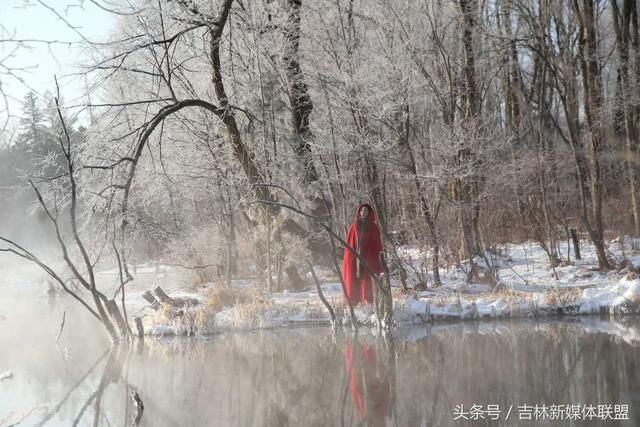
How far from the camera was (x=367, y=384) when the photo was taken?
685cm

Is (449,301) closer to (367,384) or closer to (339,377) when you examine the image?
(339,377)

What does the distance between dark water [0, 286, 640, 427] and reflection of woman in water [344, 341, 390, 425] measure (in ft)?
0.04

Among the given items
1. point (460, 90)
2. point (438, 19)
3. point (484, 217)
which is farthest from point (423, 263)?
point (438, 19)

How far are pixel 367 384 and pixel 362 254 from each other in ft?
12.3

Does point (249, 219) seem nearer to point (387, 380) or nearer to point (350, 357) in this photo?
point (350, 357)

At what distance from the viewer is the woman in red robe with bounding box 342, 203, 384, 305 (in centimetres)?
1032

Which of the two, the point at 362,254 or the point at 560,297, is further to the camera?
the point at 560,297

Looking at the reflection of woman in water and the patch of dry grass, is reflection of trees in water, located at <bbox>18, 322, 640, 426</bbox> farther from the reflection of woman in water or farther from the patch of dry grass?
the patch of dry grass

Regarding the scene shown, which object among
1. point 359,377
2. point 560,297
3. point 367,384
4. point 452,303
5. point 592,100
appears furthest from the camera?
point 592,100

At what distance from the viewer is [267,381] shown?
24.5 feet

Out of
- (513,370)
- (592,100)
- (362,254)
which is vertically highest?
(592,100)

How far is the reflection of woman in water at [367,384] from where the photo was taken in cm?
575

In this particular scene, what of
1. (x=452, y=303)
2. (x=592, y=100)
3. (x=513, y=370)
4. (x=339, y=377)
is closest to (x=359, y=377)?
(x=339, y=377)

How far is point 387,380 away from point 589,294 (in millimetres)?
5439
